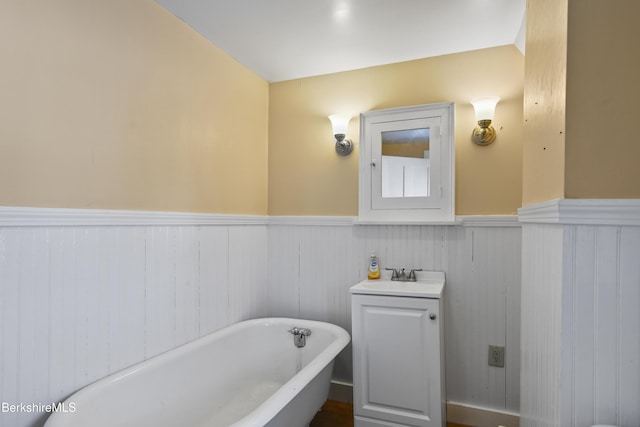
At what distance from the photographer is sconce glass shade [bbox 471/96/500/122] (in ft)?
7.12

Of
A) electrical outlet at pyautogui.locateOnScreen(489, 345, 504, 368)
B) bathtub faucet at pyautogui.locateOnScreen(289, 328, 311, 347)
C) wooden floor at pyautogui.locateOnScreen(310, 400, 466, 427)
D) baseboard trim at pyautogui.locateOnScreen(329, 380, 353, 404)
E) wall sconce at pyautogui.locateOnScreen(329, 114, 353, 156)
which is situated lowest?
wooden floor at pyautogui.locateOnScreen(310, 400, 466, 427)

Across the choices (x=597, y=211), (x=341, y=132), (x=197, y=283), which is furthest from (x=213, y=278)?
(x=597, y=211)

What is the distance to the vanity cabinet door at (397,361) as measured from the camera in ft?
6.36

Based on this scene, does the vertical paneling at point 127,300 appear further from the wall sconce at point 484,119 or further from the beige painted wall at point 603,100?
the wall sconce at point 484,119

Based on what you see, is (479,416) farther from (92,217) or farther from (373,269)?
(92,217)

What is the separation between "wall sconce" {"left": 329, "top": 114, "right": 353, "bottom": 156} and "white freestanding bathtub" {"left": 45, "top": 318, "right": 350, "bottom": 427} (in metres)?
1.23

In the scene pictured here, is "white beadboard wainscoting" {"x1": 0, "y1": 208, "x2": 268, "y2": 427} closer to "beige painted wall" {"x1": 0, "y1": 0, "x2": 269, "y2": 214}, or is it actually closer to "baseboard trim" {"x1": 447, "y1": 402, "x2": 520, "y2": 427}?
"beige painted wall" {"x1": 0, "y1": 0, "x2": 269, "y2": 214}

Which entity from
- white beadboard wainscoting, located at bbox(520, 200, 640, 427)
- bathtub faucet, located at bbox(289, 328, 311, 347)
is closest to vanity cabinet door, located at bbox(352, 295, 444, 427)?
bathtub faucet, located at bbox(289, 328, 311, 347)

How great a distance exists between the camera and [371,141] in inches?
99.7

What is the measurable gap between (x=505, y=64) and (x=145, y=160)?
2.19 meters

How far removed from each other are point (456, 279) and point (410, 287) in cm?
37

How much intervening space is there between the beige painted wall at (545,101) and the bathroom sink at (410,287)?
731mm

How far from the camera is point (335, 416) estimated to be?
2320mm

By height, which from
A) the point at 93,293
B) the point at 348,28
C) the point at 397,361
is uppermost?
the point at 348,28
